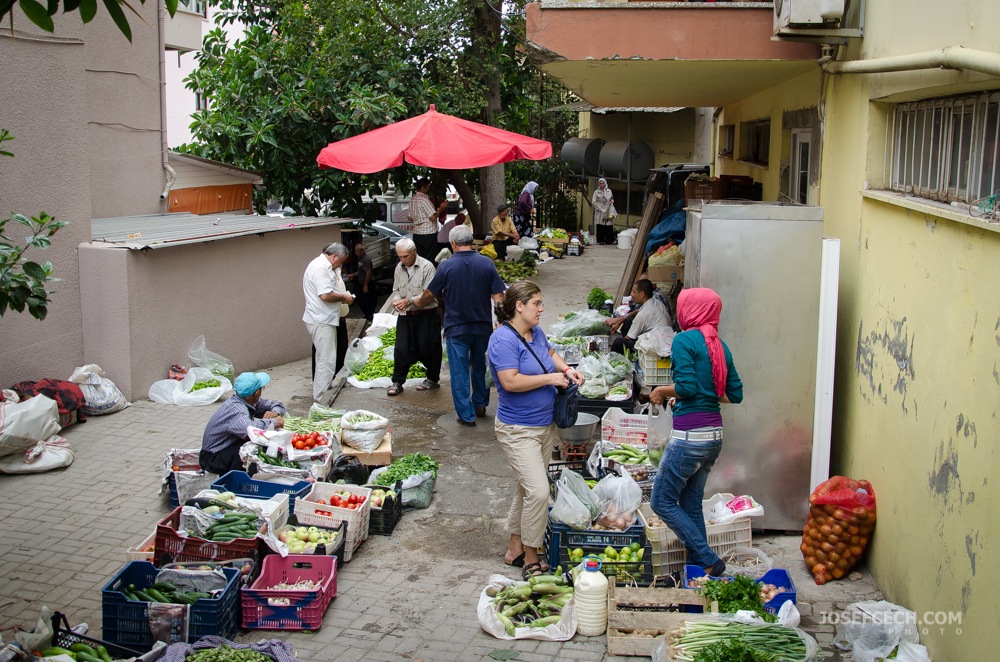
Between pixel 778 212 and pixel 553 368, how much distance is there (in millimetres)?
2049

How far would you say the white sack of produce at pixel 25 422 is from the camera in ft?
25.9

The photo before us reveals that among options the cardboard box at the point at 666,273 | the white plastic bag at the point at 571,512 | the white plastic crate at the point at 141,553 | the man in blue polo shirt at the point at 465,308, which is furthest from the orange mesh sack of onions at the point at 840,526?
the white plastic crate at the point at 141,553

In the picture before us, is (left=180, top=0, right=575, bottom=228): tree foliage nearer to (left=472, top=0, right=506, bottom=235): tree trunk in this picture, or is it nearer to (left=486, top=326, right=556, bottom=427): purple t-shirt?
(left=472, top=0, right=506, bottom=235): tree trunk

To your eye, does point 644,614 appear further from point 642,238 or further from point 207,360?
point 642,238

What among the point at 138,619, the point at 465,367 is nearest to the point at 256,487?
the point at 138,619

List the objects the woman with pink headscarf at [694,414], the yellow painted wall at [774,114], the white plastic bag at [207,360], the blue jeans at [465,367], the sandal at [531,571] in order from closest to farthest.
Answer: the woman with pink headscarf at [694,414]
the sandal at [531,571]
the yellow painted wall at [774,114]
the blue jeans at [465,367]
the white plastic bag at [207,360]

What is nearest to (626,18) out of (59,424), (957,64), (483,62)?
(957,64)

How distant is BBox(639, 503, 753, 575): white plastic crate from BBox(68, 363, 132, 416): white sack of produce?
5915 mm

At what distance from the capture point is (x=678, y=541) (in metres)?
6.06

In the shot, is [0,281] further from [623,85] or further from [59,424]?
[623,85]

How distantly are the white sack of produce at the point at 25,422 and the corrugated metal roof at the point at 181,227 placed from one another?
2030mm

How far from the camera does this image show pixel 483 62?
16406 mm

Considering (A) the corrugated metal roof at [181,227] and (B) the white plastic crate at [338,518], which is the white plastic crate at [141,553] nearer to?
(B) the white plastic crate at [338,518]

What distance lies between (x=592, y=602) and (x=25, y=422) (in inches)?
208
